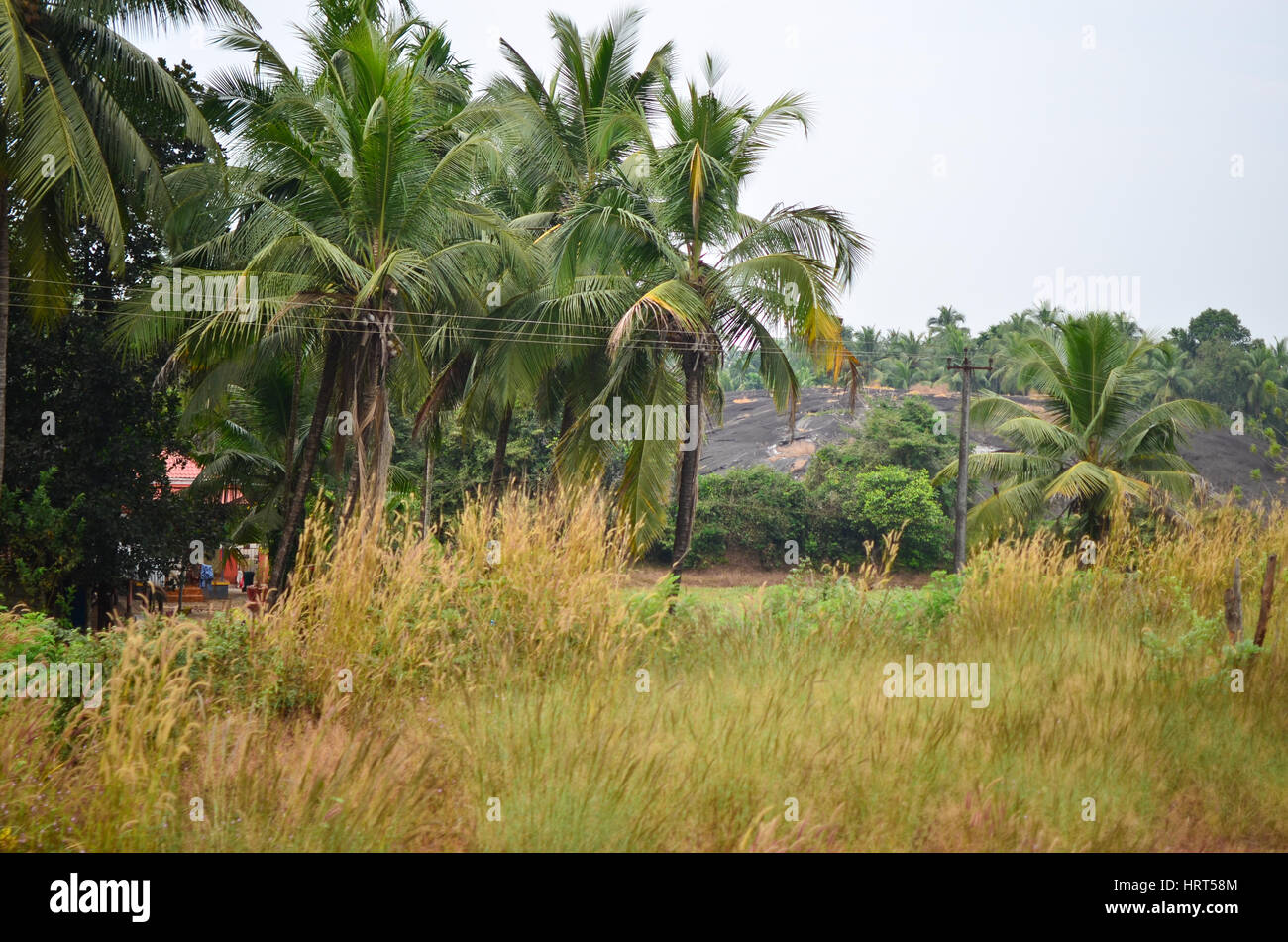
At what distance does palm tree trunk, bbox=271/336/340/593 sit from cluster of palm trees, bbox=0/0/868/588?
0.07 metres

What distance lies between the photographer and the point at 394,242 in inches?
628

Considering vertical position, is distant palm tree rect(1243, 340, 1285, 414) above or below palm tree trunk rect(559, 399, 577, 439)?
above

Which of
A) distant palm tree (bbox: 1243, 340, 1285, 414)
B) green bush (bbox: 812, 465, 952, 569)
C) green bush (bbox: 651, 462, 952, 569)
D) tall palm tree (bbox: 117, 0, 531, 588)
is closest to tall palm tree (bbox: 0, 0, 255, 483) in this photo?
tall palm tree (bbox: 117, 0, 531, 588)

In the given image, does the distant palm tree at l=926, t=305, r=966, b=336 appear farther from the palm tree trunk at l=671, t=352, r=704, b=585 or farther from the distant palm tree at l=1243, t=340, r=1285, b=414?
the palm tree trunk at l=671, t=352, r=704, b=585

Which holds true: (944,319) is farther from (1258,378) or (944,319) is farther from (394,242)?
(394,242)

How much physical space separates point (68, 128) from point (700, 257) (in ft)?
28.6

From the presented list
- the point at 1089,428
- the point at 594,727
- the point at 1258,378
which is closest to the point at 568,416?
the point at 1089,428

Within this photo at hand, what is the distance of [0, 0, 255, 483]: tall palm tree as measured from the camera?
44.5 feet

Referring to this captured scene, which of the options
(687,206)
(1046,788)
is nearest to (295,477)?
(687,206)

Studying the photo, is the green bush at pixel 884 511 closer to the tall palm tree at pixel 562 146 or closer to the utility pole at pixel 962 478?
the utility pole at pixel 962 478

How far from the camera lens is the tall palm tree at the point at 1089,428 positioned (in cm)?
2098

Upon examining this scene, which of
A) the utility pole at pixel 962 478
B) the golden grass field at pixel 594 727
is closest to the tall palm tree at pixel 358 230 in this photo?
the golden grass field at pixel 594 727

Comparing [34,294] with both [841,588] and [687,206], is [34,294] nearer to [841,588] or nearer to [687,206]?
[687,206]

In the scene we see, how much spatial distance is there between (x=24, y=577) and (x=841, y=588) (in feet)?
38.4
